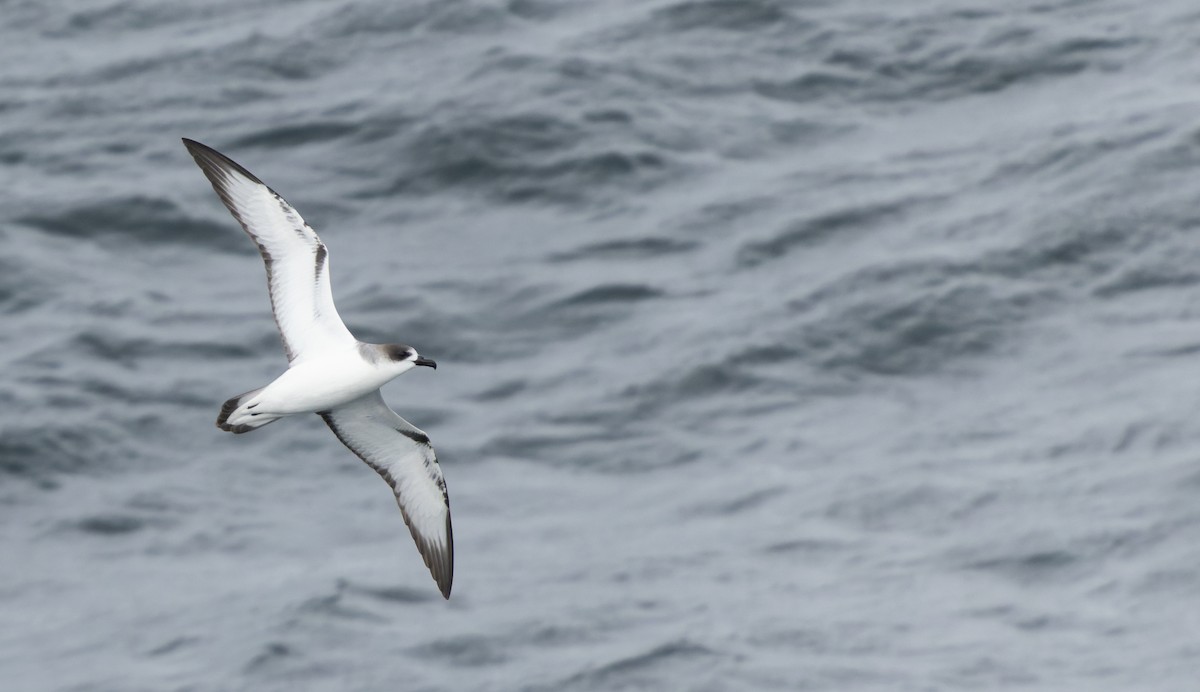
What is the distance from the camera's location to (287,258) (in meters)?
13.9

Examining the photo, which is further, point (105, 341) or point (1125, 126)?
point (1125, 126)

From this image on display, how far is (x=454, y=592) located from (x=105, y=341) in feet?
18.0

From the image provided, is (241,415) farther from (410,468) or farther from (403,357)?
(410,468)

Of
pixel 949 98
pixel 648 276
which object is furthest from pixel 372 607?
pixel 949 98

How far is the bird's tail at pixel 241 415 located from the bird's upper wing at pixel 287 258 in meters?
0.53

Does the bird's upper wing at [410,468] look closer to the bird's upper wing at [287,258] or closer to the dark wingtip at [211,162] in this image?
the bird's upper wing at [287,258]

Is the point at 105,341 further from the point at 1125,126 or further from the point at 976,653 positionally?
the point at 1125,126

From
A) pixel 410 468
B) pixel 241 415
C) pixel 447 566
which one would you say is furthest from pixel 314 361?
pixel 447 566

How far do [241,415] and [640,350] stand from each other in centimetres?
1198

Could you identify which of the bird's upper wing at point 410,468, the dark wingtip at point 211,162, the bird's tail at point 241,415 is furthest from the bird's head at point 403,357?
the dark wingtip at point 211,162

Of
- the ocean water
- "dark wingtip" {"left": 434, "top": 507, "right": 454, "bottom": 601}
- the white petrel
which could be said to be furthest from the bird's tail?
Result: the ocean water

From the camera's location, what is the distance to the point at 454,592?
23219mm

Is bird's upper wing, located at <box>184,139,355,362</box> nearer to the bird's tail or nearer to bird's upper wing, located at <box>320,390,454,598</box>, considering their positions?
the bird's tail

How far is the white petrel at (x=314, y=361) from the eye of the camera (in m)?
13.3
